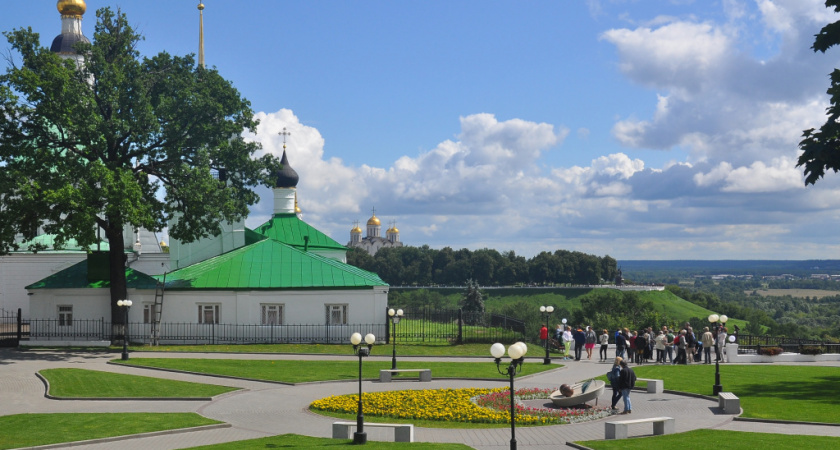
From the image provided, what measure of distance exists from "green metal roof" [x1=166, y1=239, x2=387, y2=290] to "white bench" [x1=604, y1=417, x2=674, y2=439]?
2352 centimetres

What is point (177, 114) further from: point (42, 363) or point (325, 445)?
point (325, 445)

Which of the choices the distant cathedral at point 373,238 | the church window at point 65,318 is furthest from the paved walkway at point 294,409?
the distant cathedral at point 373,238

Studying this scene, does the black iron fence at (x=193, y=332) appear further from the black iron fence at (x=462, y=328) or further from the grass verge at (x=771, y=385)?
the grass verge at (x=771, y=385)

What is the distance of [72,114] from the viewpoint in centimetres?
3428

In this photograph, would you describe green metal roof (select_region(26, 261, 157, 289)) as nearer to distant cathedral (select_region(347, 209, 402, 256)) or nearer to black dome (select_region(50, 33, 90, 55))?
black dome (select_region(50, 33, 90, 55))

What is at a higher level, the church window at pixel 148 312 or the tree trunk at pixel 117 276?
the tree trunk at pixel 117 276

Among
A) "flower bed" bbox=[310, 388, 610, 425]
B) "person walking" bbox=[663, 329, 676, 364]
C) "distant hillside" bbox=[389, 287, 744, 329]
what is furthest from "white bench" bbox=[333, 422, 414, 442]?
"distant hillside" bbox=[389, 287, 744, 329]

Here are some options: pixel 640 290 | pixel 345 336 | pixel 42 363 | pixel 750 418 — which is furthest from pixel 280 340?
pixel 640 290

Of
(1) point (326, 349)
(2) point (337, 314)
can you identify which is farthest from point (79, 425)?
(2) point (337, 314)

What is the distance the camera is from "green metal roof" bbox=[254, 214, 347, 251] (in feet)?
191

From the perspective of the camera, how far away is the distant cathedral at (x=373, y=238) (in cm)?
18662

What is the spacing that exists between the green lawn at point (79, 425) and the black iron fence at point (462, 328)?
20026 mm

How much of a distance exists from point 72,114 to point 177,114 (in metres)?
4.93

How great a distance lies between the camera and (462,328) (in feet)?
139
